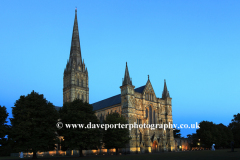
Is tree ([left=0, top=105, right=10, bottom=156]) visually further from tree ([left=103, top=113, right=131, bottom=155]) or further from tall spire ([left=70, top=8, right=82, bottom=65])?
tall spire ([left=70, top=8, right=82, bottom=65])

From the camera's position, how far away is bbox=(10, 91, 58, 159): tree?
37.5 m

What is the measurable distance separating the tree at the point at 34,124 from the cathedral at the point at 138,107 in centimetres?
2547

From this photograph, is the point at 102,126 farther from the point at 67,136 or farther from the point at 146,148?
the point at 146,148

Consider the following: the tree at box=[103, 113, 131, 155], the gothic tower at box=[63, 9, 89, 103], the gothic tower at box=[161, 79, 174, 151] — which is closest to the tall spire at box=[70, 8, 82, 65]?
the gothic tower at box=[63, 9, 89, 103]

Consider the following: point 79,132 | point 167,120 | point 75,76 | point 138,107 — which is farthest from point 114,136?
point 75,76

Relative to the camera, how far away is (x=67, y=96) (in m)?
87.9

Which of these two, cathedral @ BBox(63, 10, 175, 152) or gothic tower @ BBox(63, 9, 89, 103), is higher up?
gothic tower @ BBox(63, 9, 89, 103)

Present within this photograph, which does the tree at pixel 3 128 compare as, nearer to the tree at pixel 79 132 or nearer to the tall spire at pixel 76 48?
the tree at pixel 79 132

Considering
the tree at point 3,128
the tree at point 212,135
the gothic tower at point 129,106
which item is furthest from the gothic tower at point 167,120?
the tree at point 3,128

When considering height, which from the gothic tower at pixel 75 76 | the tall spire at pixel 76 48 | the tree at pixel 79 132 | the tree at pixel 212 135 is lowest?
the tree at pixel 212 135

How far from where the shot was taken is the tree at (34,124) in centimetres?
3750

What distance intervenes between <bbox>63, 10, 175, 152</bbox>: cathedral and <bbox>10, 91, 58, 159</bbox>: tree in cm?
2547

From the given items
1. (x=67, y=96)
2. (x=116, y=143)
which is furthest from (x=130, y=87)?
(x=67, y=96)

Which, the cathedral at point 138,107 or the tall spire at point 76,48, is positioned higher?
the tall spire at point 76,48
